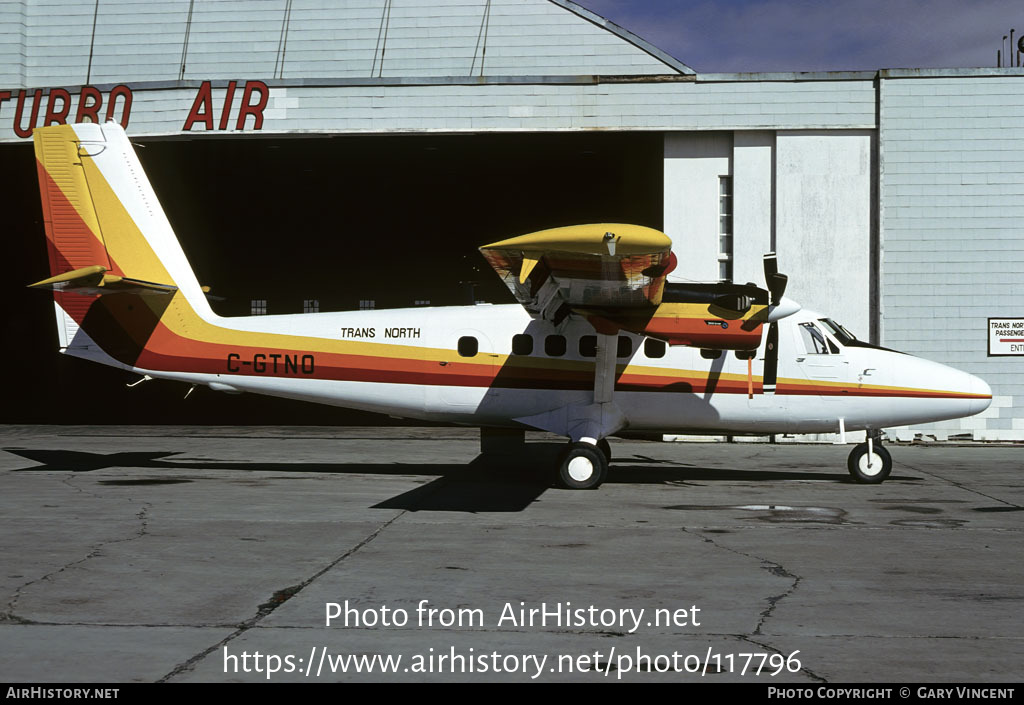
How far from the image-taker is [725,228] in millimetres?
23422

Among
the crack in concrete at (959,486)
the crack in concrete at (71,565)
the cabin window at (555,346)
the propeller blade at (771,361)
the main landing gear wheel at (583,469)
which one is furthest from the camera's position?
the cabin window at (555,346)

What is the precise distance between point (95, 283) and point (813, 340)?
1146 centimetres

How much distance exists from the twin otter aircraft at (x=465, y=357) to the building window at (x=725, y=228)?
7.98 m

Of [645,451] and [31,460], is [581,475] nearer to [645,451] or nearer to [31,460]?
[645,451]

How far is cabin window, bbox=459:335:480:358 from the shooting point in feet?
50.5

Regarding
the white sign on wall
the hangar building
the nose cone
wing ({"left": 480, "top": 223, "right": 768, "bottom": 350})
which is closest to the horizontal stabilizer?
wing ({"left": 480, "top": 223, "right": 768, "bottom": 350})

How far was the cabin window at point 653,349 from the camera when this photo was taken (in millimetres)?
15148

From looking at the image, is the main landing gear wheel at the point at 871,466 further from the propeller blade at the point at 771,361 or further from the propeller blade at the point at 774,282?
the propeller blade at the point at 774,282

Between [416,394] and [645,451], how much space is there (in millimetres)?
7004

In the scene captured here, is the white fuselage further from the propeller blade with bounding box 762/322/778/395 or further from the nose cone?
the propeller blade with bounding box 762/322/778/395

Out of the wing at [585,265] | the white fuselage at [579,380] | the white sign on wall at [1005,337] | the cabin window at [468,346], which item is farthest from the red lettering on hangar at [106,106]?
the white sign on wall at [1005,337]

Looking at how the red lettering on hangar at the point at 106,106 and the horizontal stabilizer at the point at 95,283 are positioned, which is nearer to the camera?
the horizontal stabilizer at the point at 95,283

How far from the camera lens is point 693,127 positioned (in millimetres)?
22906

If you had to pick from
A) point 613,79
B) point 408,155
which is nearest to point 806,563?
point 613,79
